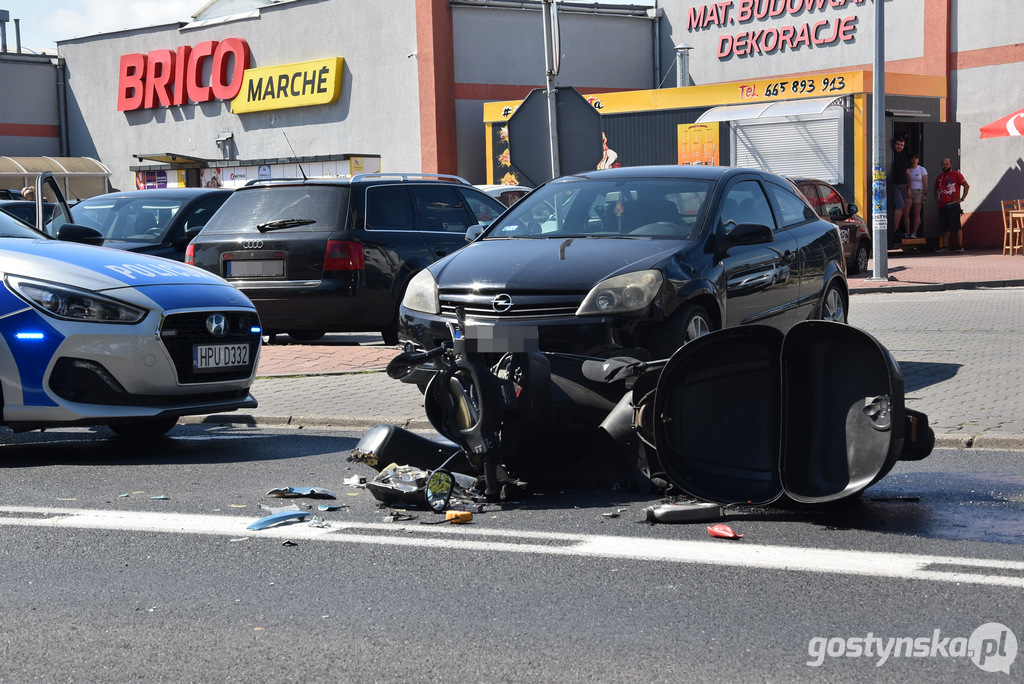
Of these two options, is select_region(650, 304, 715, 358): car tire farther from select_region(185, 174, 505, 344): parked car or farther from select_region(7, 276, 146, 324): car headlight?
select_region(185, 174, 505, 344): parked car

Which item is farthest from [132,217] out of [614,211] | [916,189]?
[916,189]

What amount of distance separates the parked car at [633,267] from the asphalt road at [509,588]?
4.66 ft

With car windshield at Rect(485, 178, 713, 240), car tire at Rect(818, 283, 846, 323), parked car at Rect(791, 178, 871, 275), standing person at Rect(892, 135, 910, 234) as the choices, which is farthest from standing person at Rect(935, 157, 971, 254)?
car windshield at Rect(485, 178, 713, 240)

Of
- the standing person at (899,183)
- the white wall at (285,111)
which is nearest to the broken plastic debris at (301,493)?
the standing person at (899,183)

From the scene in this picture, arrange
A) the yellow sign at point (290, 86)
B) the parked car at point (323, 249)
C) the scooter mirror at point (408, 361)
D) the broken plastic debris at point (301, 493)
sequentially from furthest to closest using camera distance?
the yellow sign at point (290, 86)
the parked car at point (323, 249)
the broken plastic debris at point (301, 493)
the scooter mirror at point (408, 361)

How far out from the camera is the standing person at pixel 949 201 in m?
25.9

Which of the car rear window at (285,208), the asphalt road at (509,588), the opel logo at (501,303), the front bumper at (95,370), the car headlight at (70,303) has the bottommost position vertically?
the asphalt road at (509,588)

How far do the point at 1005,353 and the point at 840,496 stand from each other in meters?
6.24

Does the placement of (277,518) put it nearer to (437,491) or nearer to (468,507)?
(437,491)

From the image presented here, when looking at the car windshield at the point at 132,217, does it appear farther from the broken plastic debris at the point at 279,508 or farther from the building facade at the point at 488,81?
the building facade at the point at 488,81

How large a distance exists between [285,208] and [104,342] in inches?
205

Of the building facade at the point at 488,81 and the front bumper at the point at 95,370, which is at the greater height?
the building facade at the point at 488,81

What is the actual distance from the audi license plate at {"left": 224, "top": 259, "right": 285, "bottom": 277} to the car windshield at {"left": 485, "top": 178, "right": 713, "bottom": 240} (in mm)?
3354

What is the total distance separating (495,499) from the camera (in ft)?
18.9
